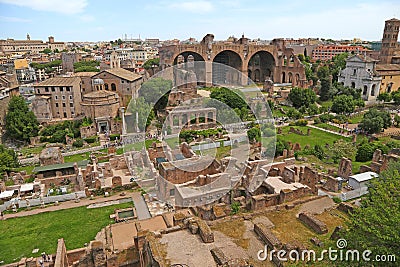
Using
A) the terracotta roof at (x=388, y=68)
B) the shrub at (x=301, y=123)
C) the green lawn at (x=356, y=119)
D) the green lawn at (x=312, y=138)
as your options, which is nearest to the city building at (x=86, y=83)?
the green lawn at (x=312, y=138)

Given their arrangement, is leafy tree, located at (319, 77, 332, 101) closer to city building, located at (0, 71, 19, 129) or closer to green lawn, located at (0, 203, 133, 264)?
green lawn, located at (0, 203, 133, 264)

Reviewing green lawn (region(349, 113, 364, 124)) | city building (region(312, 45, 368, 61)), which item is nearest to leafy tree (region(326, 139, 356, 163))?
green lawn (region(349, 113, 364, 124))

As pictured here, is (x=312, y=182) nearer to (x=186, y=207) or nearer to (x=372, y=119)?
(x=186, y=207)

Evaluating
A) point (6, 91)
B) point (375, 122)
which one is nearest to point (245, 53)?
point (375, 122)

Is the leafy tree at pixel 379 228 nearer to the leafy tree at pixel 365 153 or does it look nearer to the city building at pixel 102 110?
the leafy tree at pixel 365 153

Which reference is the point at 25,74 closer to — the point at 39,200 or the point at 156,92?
the point at 156,92

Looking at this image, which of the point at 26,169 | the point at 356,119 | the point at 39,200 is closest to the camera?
the point at 39,200
